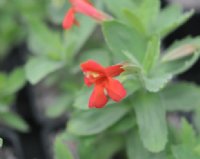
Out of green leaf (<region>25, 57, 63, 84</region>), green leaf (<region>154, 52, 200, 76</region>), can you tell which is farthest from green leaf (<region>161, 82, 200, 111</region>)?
green leaf (<region>25, 57, 63, 84</region>)

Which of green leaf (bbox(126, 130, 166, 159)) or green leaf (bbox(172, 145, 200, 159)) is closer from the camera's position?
green leaf (bbox(172, 145, 200, 159))

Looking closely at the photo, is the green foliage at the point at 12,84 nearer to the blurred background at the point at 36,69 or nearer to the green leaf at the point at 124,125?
the blurred background at the point at 36,69

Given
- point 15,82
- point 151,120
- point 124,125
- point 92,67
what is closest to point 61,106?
point 15,82

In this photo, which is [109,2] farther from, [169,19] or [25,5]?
[25,5]

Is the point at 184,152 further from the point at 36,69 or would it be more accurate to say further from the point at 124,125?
the point at 36,69

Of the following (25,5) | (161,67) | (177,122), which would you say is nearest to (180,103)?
(161,67)

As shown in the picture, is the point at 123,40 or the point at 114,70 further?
the point at 123,40

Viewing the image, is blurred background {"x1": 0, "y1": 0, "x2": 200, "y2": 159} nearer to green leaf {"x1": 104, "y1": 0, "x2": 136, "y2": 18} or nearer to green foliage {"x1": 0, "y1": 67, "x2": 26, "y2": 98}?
green foliage {"x1": 0, "y1": 67, "x2": 26, "y2": 98}
